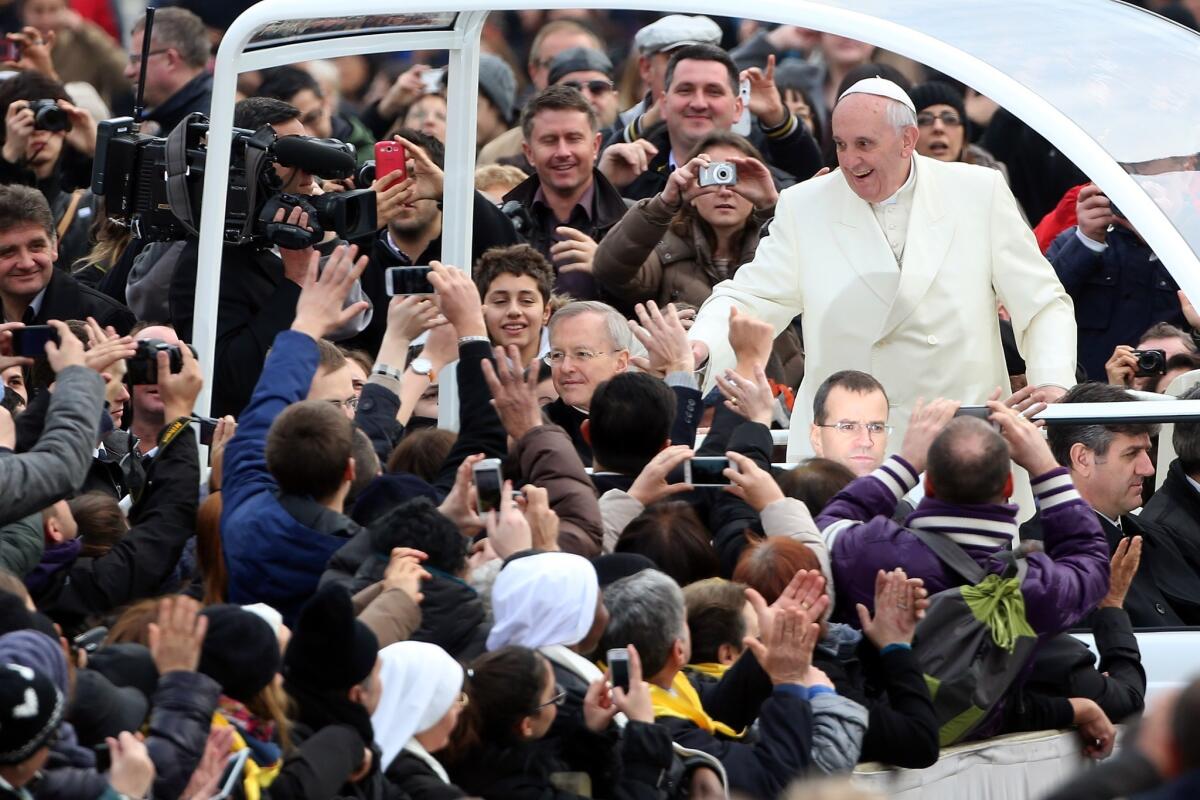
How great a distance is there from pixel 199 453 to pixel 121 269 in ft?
9.41

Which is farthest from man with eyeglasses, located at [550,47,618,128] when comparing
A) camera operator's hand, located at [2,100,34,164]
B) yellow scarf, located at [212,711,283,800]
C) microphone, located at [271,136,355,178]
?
yellow scarf, located at [212,711,283,800]

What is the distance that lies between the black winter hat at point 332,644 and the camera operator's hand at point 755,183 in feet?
13.1

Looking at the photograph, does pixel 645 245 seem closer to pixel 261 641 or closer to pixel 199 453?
pixel 199 453

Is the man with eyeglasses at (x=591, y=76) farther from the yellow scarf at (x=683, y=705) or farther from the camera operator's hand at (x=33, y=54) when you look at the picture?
the yellow scarf at (x=683, y=705)

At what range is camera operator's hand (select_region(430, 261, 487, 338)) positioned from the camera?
648 cm

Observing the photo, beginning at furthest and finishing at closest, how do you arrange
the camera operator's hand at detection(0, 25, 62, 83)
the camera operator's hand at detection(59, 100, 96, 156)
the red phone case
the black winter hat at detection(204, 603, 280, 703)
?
the camera operator's hand at detection(0, 25, 62, 83), the camera operator's hand at detection(59, 100, 96, 156), the red phone case, the black winter hat at detection(204, 603, 280, 703)

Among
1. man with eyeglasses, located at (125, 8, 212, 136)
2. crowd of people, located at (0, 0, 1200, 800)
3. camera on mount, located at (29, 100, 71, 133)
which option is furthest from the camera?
man with eyeglasses, located at (125, 8, 212, 136)

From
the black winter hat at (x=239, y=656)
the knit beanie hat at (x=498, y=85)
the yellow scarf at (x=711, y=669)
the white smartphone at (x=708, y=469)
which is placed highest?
the knit beanie hat at (x=498, y=85)

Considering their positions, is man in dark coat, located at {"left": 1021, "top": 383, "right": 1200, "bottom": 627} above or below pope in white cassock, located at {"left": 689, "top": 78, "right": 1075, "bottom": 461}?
below

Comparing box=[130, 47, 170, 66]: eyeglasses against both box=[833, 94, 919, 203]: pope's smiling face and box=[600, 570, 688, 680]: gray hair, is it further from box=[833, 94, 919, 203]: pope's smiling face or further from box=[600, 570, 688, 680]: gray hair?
box=[600, 570, 688, 680]: gray hair

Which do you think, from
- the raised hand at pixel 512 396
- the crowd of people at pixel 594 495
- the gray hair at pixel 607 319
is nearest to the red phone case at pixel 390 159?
the crowd of people at pixel 594 495

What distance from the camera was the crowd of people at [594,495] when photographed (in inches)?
189

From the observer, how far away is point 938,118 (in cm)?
1003

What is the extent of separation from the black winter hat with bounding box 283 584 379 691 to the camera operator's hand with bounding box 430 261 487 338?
1764mm
